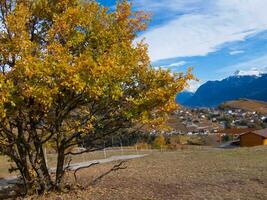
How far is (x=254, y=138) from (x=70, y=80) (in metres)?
76.7

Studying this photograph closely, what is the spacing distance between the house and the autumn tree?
67722mm

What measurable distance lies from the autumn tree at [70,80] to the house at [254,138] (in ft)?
222

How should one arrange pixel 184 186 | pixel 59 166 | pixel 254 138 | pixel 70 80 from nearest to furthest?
pixel 70 80 → pixel 59 166 → pixel 184 186 → pixel 254 138

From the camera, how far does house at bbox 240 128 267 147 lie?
3241 inches

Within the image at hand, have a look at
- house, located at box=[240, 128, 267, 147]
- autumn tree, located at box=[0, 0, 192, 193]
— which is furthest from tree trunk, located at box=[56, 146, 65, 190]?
house, located at box=[240, 128, 267, 147]

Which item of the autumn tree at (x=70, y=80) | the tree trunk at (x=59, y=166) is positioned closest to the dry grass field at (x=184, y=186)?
the tree trunk at (x=59, y=166)

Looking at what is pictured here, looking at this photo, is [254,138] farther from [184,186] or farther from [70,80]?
[70,80]

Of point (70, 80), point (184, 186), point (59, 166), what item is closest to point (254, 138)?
point (184, 186)

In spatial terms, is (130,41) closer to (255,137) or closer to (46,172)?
(46,172)

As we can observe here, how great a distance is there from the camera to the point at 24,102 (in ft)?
47.6

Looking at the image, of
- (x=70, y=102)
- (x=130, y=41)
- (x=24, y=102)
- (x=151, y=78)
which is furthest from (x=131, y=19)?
(x=24, y=102)

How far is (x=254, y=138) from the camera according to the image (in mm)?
85625

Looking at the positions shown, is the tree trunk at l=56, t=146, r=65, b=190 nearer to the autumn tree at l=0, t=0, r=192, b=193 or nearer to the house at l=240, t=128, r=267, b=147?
the autumn tree at l=0, t=0, r=192, b=193

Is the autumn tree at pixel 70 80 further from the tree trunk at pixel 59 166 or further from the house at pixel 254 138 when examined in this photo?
the house at pixel 254 138
